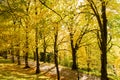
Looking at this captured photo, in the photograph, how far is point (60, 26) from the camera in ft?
67.1

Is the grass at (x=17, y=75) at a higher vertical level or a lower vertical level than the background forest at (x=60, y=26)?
lower

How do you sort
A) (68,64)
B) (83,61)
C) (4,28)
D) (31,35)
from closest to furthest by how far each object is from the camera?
(4,28) < (31,35) < (83,61) < (68,64)

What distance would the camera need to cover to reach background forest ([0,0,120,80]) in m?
13.9

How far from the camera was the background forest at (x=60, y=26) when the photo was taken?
1385cm

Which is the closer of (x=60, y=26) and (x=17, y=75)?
(x=60, y=26)

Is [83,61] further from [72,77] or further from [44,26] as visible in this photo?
[44,26]

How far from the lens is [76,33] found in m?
32.8

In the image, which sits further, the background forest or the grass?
the grass

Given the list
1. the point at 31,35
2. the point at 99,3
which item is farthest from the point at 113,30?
the point at 99,3

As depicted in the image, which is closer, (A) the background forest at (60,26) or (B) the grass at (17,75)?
(A) the background forest at (60,26)

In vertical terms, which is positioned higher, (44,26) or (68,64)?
(44,26)

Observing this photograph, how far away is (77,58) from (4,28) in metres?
15.7

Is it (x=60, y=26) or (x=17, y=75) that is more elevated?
(x=60, y=26)

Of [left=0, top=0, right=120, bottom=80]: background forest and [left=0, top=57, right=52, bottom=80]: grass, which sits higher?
[left=0, top=0, right=120, bottom=80]: background forest
